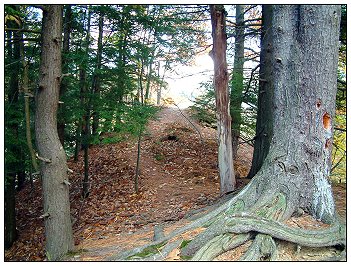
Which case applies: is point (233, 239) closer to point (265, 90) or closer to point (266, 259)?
point (266, 259)

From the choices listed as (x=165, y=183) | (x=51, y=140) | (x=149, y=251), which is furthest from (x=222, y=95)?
(x=165, y=183)

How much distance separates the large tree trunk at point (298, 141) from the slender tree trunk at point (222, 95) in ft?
6.94

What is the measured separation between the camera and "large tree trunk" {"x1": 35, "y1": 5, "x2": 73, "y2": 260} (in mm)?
5449

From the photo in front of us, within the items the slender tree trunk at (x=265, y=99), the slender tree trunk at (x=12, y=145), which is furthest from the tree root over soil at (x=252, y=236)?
the slender tree trunk at (x=12, y=145)

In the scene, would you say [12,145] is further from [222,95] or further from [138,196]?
[222,95]

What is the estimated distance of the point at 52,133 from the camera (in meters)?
5.55

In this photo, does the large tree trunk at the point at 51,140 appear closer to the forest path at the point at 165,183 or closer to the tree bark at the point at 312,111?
the forest path at the point at 165,183

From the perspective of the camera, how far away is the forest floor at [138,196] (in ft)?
18.4

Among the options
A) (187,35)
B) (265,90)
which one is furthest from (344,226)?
(187,35)

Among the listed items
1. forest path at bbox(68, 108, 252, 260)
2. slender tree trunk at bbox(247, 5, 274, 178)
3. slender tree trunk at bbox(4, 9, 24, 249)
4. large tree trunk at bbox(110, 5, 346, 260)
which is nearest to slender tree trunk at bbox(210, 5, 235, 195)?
forest path at bbox(68, 108, 252, 260)

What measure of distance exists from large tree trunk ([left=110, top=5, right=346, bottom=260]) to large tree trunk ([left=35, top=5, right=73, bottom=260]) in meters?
1.90

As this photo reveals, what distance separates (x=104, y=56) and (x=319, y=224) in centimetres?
678

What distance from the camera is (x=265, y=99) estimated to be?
7199mm

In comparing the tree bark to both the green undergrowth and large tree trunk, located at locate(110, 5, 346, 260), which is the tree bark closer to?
large tree trunk, located at locate(110, 5, 346, 260)
